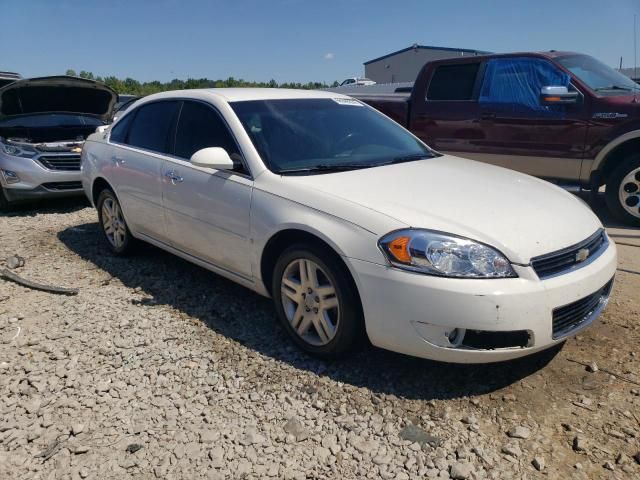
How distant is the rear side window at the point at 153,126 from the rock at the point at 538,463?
130 inches

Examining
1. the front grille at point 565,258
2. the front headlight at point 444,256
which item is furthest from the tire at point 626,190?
the front headlight at point 444,256

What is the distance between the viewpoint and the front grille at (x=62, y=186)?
7.18m

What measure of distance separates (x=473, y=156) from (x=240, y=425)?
511cm

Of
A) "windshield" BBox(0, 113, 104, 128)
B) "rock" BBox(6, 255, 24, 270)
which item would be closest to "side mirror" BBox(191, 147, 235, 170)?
"rock" BBox(6, 255, 24, 270)

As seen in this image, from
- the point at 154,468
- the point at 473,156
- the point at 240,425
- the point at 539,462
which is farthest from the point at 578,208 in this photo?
the point at 473,156

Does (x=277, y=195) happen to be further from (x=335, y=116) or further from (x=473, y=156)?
(x=473, y=156)

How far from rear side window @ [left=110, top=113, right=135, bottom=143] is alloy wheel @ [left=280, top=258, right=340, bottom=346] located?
103 inches

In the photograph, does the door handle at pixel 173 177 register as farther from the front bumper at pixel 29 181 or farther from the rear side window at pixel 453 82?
the rear side window at pixel 453 82

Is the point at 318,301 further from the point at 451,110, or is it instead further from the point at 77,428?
the point at 451,110

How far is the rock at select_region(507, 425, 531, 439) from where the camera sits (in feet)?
8.26

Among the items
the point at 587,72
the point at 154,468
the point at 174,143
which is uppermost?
the point at 587,72

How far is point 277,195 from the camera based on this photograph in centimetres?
325

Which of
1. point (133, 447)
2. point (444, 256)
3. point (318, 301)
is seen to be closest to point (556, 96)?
point (444, 256)

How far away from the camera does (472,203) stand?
3002 mm
